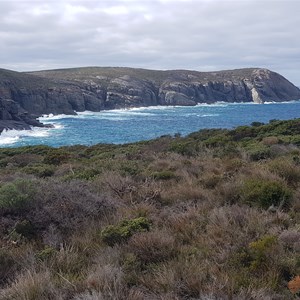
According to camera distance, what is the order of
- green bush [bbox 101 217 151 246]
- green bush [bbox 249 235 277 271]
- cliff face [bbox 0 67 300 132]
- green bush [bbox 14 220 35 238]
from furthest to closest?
cliff face [bbox 0 67 300 132]
green bush [bbox 14 220 35 238]
green bush [bbox 101 217 151 246]
green bush [bbox 249 235 277 271]

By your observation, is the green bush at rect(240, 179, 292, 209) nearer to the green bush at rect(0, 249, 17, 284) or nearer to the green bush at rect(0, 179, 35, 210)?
the green bush at rect(0, 179, 35, 210)

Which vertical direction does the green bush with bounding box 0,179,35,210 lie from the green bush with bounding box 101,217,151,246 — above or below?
above

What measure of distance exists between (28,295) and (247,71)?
167322 mm

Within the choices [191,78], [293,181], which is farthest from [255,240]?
[191,78]

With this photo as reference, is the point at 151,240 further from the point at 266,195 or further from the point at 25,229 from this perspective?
the point at 266,195

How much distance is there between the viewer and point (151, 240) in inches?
183

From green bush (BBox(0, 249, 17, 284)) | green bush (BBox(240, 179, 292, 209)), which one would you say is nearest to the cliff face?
green bush (BBox(240, 179, 292, 209))

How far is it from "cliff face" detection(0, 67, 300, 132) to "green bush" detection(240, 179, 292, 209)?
195 feet

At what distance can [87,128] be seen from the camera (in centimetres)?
6638

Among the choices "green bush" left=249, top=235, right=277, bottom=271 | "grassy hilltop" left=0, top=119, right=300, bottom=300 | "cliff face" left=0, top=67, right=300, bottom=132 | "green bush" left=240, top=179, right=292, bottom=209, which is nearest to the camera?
"grassy hilltop" left=0, top=119, right=300, bottom=300

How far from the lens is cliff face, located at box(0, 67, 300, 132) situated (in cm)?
9219

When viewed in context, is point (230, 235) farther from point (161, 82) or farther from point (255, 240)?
point (161, 82)

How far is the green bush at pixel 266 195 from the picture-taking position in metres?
6.31

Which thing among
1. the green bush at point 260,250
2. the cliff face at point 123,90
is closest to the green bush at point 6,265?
the green bush at point 260,250
